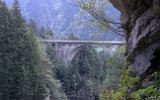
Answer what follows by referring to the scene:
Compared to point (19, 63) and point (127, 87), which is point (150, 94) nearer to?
point (127, 87)

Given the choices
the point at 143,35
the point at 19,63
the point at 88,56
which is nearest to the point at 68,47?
the point at 88,56

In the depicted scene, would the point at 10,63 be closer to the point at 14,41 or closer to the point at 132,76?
the point at 14,41

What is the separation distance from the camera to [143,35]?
24.5ft

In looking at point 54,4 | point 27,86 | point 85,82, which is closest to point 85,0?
point 27,86

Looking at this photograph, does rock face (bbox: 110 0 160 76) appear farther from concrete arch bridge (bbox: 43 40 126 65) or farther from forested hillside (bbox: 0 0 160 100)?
concrete arch bridge (bbox: 43 40 126 65)

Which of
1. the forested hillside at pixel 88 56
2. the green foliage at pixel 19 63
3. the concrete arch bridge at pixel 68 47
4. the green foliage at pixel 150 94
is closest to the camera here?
the green foliage at pixel 150 94

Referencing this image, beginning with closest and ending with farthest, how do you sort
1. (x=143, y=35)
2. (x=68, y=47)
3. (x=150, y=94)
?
(x=150, y=94) < (x=143, y=35) < (x=68, y=47)

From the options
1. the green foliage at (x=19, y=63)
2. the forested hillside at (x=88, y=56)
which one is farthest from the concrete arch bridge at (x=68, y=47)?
the green foliage at (x=19, y=63)

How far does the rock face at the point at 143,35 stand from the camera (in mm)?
7133

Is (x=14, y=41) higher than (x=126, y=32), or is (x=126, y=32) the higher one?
(x=126, y=32)

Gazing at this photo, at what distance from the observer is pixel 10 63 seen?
36031 mm

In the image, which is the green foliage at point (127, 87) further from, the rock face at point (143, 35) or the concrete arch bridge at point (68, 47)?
the concrete arch bridge at point (68, 47)

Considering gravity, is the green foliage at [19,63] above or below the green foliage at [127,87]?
below

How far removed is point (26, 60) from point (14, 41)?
6.52ft
